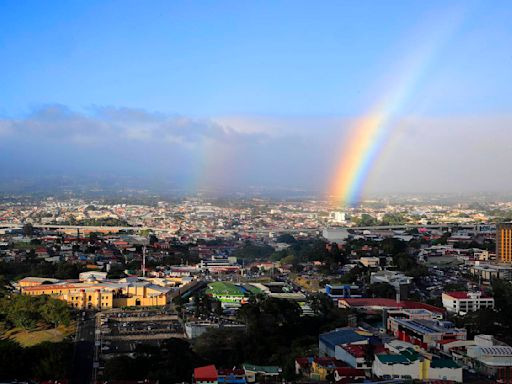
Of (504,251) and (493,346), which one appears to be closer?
(493,346)

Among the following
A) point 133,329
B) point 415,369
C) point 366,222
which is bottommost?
point 133,329

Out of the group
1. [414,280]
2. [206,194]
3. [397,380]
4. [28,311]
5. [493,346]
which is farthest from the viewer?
[206,194]

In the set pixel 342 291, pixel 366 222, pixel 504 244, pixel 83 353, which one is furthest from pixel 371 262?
pixel 366 222

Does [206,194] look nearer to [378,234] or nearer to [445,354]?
[378,234]

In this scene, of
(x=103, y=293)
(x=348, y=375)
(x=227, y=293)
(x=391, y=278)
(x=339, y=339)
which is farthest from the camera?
(x=391, y=278)

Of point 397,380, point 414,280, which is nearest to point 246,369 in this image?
point 397,380

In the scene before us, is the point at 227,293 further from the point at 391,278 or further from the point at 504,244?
the point at 504,244

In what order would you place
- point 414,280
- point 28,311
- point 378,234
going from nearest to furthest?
point 28,311
point 414,280
point 378,234
